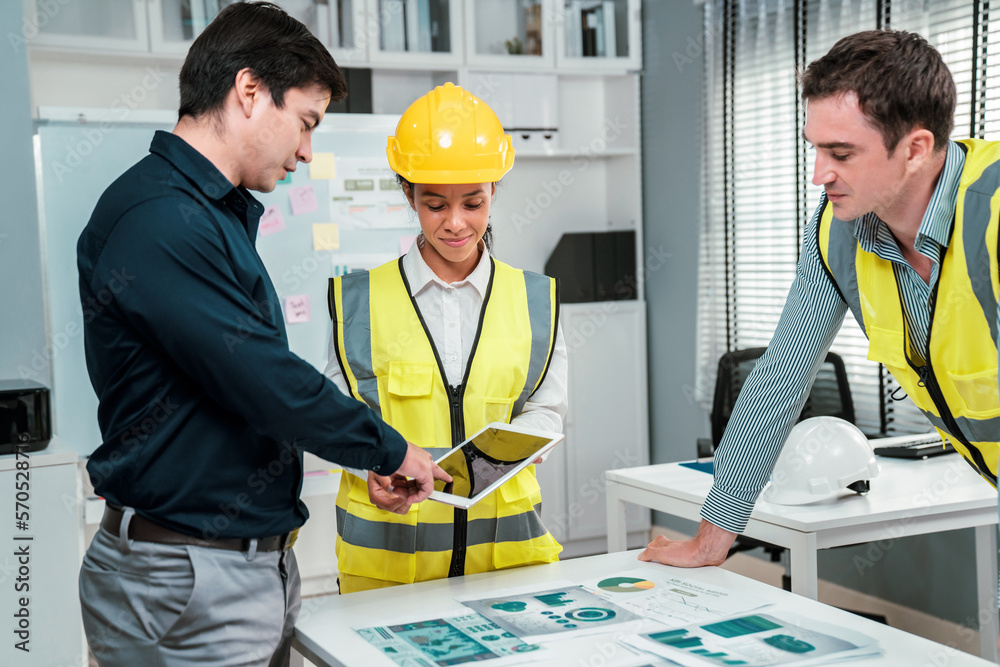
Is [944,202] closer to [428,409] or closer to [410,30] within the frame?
[428,409]

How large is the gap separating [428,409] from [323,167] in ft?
7.32

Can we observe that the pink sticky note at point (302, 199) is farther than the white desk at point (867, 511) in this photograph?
Yes

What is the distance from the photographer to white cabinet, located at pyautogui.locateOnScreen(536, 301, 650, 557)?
4.37m

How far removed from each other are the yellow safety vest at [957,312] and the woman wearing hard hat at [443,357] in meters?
0.56

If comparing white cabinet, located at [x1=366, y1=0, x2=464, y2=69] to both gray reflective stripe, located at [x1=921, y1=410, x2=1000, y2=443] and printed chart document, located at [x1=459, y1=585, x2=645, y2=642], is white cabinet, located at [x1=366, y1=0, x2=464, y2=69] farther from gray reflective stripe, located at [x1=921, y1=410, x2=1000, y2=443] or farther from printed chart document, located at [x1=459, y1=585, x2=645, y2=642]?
gray reflective stripe, located at [x1=921, y1=410, x2=1000, y2=443]

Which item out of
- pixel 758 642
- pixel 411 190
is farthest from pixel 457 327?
pixel 758 642

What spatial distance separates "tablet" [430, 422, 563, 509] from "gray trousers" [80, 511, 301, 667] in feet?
1.21

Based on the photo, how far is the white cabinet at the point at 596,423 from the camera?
14.3 ft

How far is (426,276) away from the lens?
1747 mm

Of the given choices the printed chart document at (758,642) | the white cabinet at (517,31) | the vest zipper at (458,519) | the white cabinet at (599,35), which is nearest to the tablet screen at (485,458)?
the vest zipper at (458,519)

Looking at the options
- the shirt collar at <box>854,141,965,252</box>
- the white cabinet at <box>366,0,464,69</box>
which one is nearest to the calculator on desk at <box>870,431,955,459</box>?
the shirt collar at <box>854,141,965,252</box>

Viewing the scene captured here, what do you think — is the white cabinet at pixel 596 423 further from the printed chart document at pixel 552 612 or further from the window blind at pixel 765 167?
the printed chart document at pixel 552 612

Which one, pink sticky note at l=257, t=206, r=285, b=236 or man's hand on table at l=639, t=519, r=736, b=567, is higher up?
pink sticky note at l=257, t=206, r=285, b=236

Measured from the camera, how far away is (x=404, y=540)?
1.67 meters
